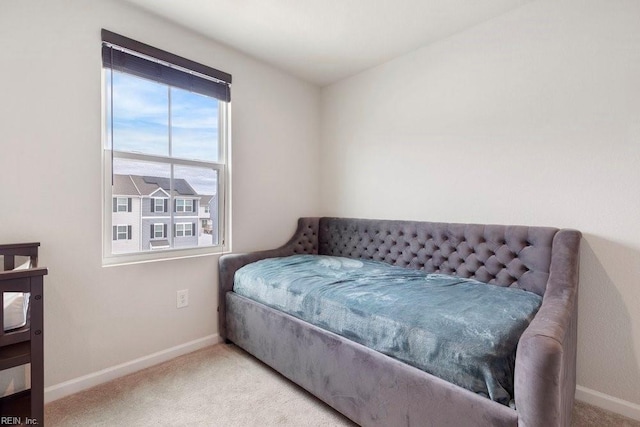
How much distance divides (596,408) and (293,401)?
172 cm

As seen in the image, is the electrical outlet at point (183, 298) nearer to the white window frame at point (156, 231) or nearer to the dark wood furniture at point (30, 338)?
the white window frame at point (156, 231)

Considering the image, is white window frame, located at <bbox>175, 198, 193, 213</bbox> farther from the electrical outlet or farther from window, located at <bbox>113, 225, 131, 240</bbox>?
the electrical outlet

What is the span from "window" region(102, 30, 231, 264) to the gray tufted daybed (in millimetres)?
516

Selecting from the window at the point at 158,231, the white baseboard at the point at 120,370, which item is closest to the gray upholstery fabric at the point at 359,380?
the white baseboard at the point at 120,370

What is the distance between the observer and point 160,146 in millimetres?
2150

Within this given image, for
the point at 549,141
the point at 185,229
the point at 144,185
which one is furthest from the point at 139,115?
the point at 549,141

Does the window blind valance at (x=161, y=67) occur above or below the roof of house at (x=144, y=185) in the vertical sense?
above

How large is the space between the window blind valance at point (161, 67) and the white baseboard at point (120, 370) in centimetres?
193

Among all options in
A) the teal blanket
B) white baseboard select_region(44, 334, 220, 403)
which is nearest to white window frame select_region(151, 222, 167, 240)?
the teal blanket

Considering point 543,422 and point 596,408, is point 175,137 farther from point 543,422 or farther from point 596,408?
point 596,408

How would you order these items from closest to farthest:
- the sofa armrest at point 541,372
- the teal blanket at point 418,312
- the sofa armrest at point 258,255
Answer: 1. the sofa armrest at point 541,372
2. the teal blanket at point 418,312
3. the sofa armrest at point 258,255

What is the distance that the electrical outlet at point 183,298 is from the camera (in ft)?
7.23

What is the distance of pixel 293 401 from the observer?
1.69 metres

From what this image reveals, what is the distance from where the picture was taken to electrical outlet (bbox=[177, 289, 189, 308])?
7.23 feet
